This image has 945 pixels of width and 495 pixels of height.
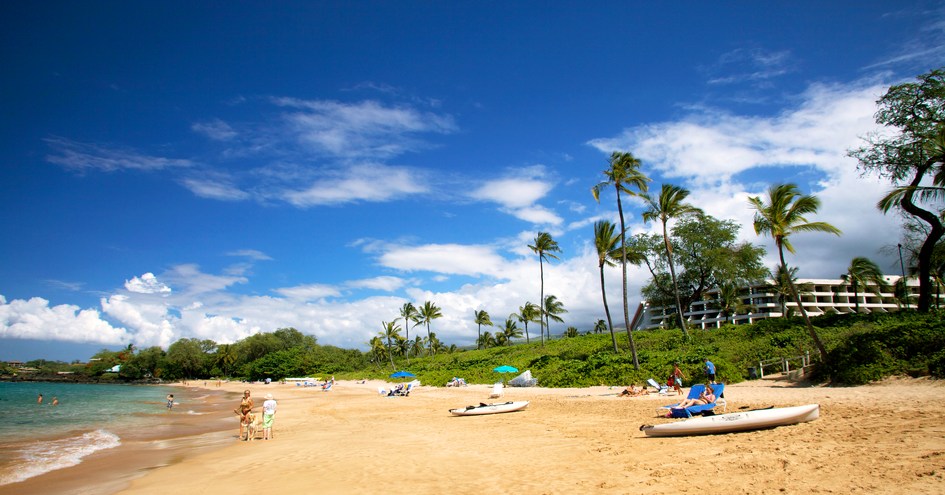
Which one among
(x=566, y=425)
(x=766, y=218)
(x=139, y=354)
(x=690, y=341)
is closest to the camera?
(x=566, y=425)

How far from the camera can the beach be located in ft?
21.8

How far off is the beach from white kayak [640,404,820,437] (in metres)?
0.18

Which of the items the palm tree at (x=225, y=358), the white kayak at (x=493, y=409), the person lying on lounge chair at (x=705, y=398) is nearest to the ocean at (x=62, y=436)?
the white kayak at (x=493, y=409)

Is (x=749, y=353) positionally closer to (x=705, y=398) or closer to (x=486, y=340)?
(x=705, y=398)

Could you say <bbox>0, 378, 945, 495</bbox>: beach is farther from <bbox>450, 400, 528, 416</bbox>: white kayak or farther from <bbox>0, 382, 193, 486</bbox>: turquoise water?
<bbox>450, 400, 528, 416</bbox>: white kayak

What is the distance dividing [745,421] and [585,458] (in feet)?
12.2

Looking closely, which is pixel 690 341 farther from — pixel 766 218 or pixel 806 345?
pixel 766 218

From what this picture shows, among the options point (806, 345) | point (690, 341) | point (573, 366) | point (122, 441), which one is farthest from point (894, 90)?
point (122, 441)

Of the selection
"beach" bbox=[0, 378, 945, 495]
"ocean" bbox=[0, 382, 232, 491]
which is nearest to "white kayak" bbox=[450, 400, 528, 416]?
"beach" bbox=[0, 378, 945, 495]

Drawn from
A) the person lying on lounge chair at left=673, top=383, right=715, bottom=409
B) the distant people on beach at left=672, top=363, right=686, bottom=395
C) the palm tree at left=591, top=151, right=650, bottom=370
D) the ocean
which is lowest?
the ocean

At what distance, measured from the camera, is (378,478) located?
8461mm

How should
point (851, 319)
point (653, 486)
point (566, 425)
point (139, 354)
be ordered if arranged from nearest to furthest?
point (653, 486)
point (566, 425)
point (851, 319)
point (139, 354)

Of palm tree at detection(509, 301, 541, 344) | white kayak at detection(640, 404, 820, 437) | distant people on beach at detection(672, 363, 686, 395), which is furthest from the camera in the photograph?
palm tree at detection(509, 301, 541, 344)

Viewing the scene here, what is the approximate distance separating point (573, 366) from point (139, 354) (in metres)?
104
